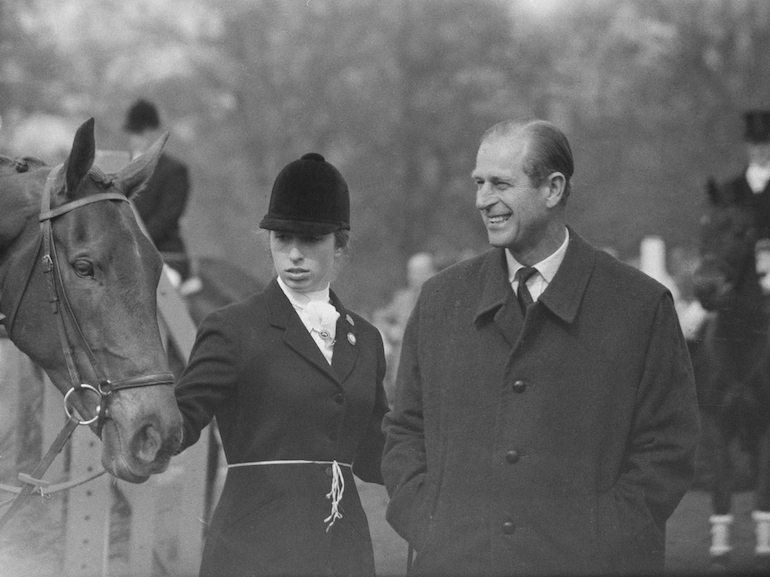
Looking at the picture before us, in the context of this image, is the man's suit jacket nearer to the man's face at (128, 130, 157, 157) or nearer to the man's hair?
the man's hair

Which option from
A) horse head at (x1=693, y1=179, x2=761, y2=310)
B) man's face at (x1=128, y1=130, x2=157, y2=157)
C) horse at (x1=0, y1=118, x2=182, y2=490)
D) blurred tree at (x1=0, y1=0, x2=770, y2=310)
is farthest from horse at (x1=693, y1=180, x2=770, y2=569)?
man's face at (x1=128, y1=130, x2=157, y2=157)

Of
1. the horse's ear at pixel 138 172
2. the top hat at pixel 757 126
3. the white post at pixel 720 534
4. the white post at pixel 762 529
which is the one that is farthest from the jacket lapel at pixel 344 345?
the top hat at pixel 757 126

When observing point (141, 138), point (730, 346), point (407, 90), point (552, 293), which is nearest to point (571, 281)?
point (552, 293)

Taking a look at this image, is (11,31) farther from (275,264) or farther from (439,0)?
(275,264)

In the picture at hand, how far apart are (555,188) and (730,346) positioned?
3031 mm

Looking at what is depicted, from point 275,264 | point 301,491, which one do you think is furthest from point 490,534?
point 275,264

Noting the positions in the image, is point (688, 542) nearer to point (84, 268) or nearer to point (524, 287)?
point (524, 287)

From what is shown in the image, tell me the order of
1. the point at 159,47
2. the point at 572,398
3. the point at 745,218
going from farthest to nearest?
the point at 159,47 → the point at 745,218 → the point at 572,398

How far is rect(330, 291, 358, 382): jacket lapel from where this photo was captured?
353cm

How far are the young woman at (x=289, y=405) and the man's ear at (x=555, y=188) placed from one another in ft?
2.93

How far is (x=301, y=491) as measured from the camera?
342 centimetres

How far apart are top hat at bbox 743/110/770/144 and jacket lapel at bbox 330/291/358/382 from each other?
279cm

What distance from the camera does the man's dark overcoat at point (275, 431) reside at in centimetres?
338

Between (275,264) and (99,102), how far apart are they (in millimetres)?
4354
